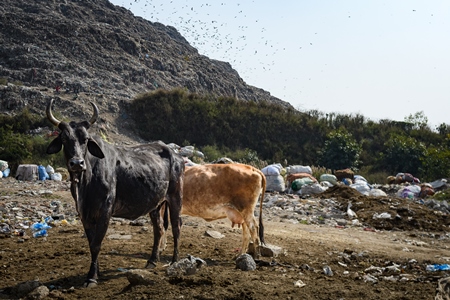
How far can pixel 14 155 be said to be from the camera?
1972 centimetres

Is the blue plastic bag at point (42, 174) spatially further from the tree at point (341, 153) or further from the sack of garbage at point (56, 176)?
the tree at point (341, 153)

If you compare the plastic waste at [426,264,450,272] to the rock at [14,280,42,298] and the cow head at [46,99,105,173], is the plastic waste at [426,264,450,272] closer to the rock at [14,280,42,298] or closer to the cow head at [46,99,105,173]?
the cow head at [46,99,105,173]

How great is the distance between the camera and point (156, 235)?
629 cm

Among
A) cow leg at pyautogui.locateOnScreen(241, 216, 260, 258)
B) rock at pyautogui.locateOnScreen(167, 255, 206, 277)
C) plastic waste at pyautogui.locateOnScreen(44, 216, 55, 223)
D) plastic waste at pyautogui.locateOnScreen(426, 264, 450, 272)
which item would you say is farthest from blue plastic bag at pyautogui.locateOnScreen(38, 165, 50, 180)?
plastic waste at pyautogui.locateOnScreen(426, 264, 450, 272)

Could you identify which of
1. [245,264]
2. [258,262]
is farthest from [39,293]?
[258,262]

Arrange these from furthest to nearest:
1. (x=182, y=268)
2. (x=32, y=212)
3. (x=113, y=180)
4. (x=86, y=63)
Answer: (x=86, y=63), (x=32, y=212), (x=113, y=180), (x=182, y=268)

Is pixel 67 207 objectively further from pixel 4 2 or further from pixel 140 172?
pixel 4 2

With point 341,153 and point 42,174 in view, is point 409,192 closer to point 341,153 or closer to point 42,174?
point 341,153

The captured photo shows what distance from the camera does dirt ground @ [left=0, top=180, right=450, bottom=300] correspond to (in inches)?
188

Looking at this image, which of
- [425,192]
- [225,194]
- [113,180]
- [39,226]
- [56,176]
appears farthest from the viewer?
[56,176]

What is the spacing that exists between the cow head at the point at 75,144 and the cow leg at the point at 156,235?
1.48 m

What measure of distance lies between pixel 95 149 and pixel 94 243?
97cm

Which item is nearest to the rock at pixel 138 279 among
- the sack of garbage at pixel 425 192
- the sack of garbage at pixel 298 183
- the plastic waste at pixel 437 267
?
the plastic waste at pixel 437 267

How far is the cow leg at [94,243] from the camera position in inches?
198
